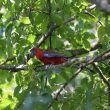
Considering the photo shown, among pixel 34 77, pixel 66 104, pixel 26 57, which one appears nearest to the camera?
pixel 34 77

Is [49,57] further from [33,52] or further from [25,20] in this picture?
[25,20]

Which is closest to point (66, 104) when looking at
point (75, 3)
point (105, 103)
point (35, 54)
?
point (105, 103)

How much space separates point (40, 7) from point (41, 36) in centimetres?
45

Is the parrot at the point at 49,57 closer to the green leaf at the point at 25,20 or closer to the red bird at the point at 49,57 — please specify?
the red bird at the point at 49,57

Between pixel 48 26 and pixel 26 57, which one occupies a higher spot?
pixel 48 26

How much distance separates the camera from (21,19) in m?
4.75

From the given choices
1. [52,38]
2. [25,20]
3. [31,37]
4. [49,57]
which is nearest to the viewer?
[49,57]

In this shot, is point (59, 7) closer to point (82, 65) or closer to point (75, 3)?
point (75, 3)

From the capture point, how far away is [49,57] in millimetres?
4504

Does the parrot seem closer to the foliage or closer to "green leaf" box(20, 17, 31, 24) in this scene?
the foliage

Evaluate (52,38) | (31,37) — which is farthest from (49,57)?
(31,37)

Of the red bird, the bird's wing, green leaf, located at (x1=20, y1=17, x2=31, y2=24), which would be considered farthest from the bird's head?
green leaf, located at (x1=20, y1=17, x2=31, y2=24)

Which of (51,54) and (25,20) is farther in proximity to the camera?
(25,20)

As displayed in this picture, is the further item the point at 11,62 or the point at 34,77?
the point at 11,62
